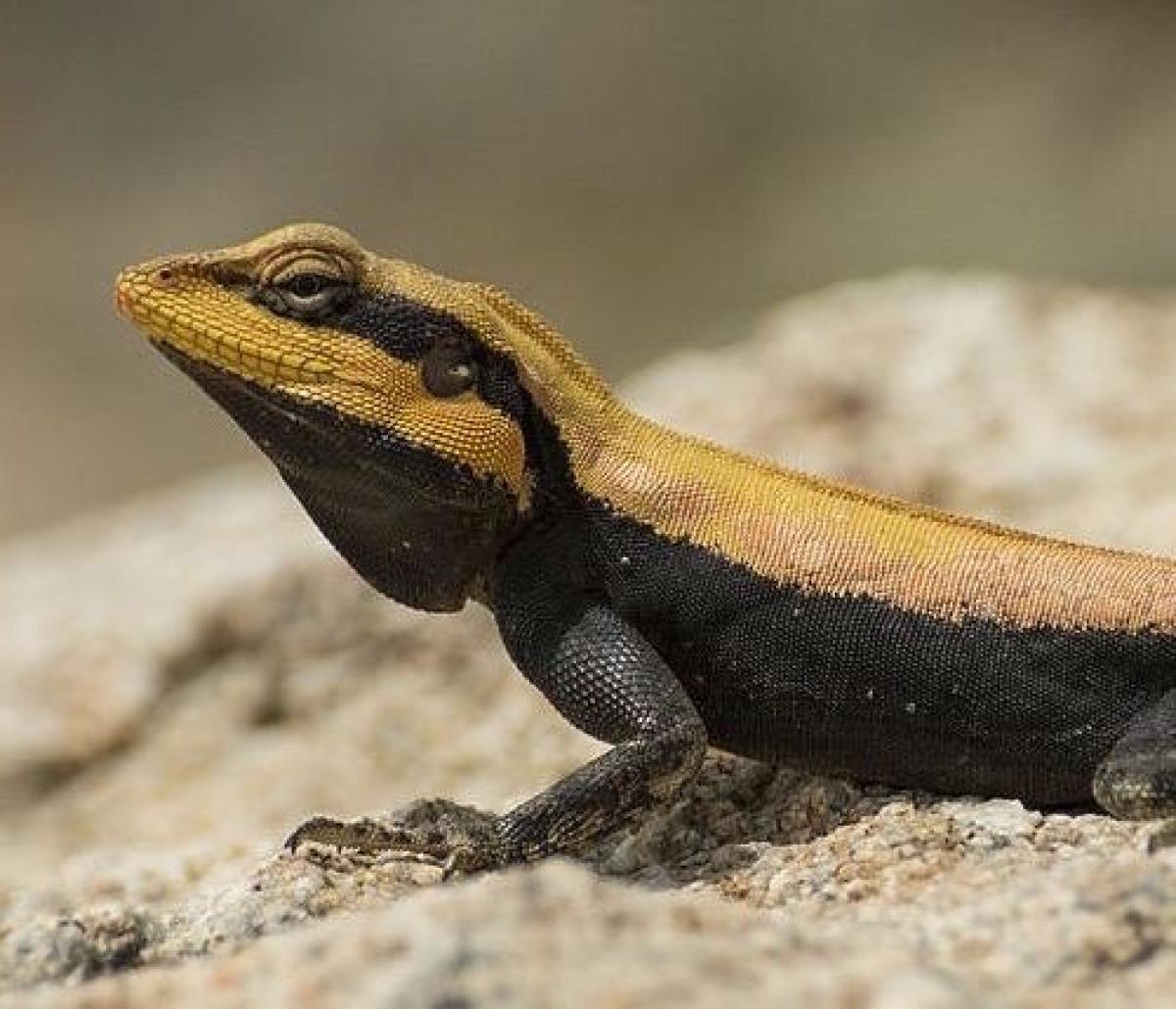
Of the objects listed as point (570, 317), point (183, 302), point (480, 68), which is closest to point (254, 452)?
point (570, 317)

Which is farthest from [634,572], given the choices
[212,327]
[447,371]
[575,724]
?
[212,327]

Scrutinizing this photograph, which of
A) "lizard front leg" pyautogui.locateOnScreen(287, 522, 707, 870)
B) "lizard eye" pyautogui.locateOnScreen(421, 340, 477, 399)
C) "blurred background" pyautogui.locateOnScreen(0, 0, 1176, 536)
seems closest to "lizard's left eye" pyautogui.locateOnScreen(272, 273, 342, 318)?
"lizard eye" pyautogui.locateOnScreen(421, 340, 477, 399)

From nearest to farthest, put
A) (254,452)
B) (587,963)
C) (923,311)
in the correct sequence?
(587,963) < (923,311) < (254,452)

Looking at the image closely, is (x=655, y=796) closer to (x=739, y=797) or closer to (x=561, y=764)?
(x=739, y=797)

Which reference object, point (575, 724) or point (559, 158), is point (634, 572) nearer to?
point (575, 724)

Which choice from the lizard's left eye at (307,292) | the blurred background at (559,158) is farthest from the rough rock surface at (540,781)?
the blurred background at (559,158)

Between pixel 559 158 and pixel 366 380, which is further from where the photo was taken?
pixel 559 158

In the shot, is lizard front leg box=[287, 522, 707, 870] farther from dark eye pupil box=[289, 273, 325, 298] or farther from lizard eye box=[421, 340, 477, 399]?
dark eye pupil box=[289, 273, 325, 298]
